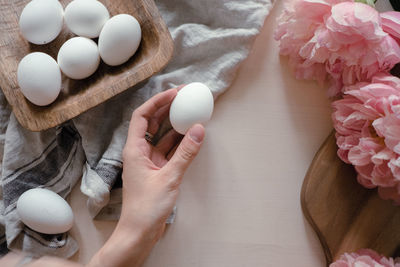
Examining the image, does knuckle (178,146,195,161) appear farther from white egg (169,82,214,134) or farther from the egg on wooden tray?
the egg on wooden tray

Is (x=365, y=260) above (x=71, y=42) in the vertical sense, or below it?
below

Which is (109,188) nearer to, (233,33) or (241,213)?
(241,213)

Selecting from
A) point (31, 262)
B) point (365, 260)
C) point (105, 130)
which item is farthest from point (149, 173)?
point (365, 260)

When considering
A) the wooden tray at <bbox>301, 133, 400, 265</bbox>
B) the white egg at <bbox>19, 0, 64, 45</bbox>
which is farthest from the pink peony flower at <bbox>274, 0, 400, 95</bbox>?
the white egg at <bbox>19, 0, 64, 45</bbox>

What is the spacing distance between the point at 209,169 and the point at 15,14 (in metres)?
0.42

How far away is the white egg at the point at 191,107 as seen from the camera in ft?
2.01

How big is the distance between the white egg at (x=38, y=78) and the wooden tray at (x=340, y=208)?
0.44 m

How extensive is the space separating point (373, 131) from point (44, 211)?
1.70 ft

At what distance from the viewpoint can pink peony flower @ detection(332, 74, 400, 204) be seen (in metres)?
0.57

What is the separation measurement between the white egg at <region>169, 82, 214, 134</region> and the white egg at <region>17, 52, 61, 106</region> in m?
0.19

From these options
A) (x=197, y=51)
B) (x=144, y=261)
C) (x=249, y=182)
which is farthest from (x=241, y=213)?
(x=197, y=51)

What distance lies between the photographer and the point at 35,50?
684mm

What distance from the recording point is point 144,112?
2.14 feet

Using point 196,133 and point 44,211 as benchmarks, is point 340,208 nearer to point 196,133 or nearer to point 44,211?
point 196,133
